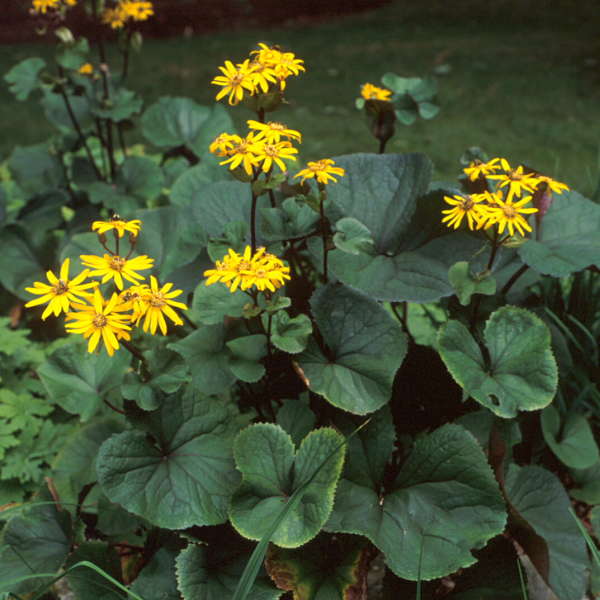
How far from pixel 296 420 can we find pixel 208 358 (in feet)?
0.79

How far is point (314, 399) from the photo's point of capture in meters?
1.74

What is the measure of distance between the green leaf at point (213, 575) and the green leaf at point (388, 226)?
636 millimetres

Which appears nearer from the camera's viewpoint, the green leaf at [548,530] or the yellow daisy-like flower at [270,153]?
the yellow daisy-like flower at [270,153]

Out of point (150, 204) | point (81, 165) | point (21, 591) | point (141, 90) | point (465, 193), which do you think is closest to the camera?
point (21, 591)

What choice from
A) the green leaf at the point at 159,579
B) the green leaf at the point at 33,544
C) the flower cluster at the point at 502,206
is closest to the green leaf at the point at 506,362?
the flower cluster at the point at 502,206

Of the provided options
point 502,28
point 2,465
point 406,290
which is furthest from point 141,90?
point 406,290

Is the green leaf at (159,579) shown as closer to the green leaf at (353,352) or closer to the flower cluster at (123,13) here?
the green leaf at (353,352)

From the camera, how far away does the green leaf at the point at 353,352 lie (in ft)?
4.98

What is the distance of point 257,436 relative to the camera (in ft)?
4.76

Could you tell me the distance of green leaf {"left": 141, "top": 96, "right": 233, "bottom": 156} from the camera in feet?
8.73

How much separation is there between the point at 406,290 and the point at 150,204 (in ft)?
5.16

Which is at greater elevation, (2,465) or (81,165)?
(81,165)

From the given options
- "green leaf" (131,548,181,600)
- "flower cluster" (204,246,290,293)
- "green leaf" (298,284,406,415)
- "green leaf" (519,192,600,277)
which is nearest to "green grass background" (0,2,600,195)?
"green leaf" (519,192,600,277)

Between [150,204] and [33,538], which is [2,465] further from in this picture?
[150,204]
